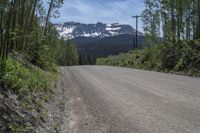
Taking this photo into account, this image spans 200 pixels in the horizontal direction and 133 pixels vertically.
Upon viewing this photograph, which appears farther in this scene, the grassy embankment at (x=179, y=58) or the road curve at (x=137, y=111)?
the grassy embankment at (x=179, y=58)

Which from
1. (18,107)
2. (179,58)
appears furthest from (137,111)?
(179,58)

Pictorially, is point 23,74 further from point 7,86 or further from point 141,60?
point 141,60

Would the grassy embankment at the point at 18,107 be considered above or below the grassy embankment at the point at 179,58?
below

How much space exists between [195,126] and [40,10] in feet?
108

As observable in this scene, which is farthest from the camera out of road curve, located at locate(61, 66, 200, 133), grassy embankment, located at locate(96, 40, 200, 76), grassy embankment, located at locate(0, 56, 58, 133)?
grassy embankment, located at locate(96, 40, 200, 76)

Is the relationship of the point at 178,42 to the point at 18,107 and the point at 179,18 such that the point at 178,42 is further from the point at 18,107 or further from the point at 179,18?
the point at 18,107

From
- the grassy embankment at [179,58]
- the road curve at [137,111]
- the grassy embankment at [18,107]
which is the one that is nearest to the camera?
the grassy embankment at [18,107]

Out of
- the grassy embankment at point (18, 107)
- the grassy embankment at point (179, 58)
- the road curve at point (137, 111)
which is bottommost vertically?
the road curve at point (137, 111)

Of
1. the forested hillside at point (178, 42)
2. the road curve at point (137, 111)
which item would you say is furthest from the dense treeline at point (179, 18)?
the road curve at point (137, 111)

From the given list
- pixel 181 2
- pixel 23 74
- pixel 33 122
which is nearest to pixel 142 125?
pixel 33 122

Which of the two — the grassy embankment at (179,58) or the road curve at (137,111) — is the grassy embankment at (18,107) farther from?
the grassy embankment at (179,58)

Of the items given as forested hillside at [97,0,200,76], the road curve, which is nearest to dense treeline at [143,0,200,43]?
forested hillside at [97,0,200,76]

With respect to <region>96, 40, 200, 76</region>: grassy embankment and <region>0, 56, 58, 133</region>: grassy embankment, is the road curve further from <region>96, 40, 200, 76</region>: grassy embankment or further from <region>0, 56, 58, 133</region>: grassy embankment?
<region>96, 40, 200, 76</region>: grassy embankment

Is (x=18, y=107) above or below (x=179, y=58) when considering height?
below
